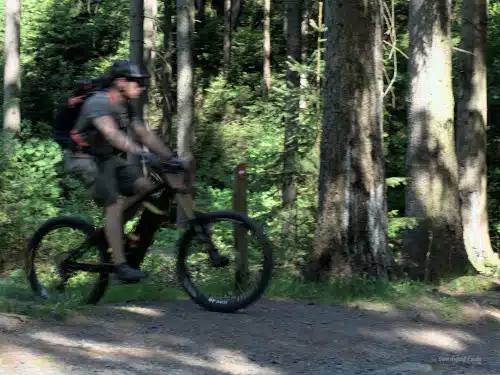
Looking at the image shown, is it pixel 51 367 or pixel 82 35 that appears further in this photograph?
pixel 82 35

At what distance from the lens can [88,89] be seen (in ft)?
21.1

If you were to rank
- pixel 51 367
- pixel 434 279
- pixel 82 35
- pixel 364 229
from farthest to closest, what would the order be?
pixel 82 35 < pixel 434 279 < pixel 364 229 < pixel 51 367

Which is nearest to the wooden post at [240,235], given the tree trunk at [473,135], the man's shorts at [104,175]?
the man's shorts at [104,175]

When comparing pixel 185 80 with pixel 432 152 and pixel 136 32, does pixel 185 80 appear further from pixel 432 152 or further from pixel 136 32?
pixel 432 152

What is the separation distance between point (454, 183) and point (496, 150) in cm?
1172

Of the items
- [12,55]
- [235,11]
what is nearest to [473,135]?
[12,55]

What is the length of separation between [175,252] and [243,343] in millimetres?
1378

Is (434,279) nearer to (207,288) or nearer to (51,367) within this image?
(207,288)

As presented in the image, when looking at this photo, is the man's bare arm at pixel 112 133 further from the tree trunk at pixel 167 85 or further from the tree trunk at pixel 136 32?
the tree trunk at pixel 167 85

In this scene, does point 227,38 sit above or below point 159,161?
above

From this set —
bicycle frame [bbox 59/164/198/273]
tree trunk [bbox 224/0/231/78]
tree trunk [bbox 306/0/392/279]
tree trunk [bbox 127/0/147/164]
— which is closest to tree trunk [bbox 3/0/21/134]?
tree trunk [bbox 127/0/147/164]

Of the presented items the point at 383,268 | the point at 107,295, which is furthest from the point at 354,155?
the point at 107,295

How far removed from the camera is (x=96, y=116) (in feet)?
20.1

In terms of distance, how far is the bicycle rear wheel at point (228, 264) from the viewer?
621cm
